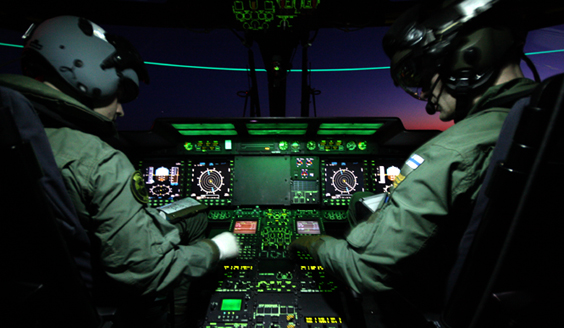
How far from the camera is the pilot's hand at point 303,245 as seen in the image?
134 centimetres

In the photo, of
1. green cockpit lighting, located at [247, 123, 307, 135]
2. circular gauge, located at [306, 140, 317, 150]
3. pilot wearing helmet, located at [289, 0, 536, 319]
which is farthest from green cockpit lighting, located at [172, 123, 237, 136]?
pilot wearing helmet, located at [289, 0, 536, 319]

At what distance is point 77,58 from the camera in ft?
3.07

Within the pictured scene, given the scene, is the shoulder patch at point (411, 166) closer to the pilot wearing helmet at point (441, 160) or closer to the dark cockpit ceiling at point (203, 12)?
the pilot wearing helmet at point (441, 160)

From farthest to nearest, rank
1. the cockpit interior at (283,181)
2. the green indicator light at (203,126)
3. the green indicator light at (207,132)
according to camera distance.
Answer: the green indicator light at (207,132)
the green indicator light at (203,126)
the cockpit interior at (283,181)

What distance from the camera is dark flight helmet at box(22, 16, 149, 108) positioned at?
910 millimetres

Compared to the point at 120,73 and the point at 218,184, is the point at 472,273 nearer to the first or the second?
the point at 120,73

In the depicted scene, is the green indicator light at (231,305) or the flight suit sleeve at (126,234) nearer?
the flight suit sleeve at (126,234)

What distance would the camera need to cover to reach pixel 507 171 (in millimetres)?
473

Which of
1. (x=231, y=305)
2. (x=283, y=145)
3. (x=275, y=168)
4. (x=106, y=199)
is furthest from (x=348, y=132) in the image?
(x=106, y=199)

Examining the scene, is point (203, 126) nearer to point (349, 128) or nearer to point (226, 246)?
point (226, 246)

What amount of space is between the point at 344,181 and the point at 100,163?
2000mm

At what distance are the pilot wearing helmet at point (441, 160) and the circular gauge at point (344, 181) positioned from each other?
1360 mm

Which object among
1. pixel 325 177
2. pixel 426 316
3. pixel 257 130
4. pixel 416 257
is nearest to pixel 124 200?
pixel 416 257

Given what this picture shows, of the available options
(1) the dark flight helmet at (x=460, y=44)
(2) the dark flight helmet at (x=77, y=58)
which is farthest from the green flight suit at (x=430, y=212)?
(2) the dark flight helmet at (x=77, y=58)
